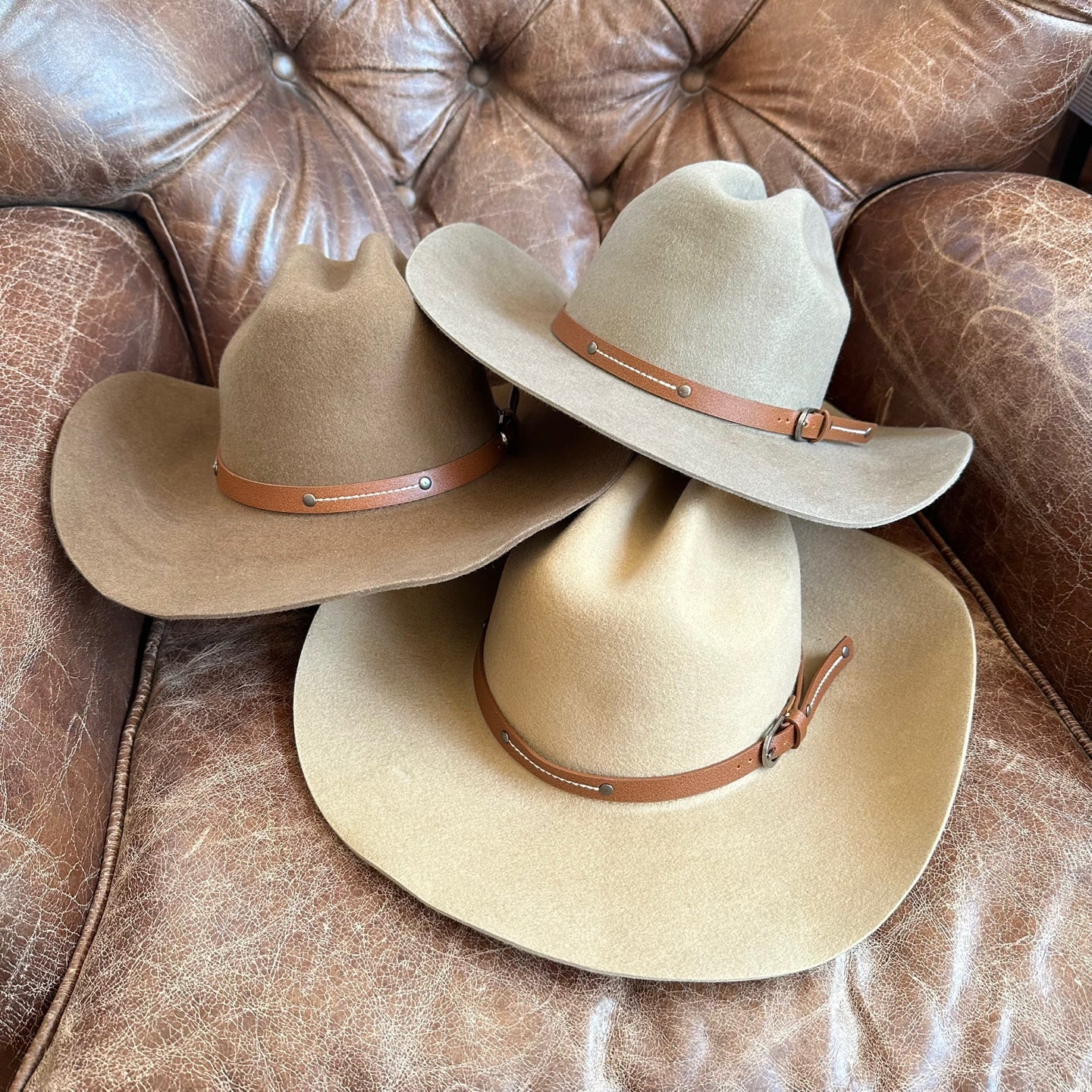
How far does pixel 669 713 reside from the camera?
0.73 m

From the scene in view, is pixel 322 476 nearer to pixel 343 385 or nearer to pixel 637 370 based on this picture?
pixel 343 385

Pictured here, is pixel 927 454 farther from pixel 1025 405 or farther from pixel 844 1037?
pixel 844 1037

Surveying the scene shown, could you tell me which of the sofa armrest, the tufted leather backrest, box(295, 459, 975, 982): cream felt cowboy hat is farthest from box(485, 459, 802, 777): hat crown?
the tufted leather backrest

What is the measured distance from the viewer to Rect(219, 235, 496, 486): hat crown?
81 cm

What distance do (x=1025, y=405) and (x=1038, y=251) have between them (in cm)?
20

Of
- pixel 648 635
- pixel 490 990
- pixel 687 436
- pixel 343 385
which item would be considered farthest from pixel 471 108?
pixel 490 990

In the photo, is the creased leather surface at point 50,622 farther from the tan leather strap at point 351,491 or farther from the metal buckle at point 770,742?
the metal buckle at point 770,742

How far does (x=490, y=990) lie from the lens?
0.67m

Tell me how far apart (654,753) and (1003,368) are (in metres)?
0.57

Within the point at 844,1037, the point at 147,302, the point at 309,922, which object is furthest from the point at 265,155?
the point at 844,1037

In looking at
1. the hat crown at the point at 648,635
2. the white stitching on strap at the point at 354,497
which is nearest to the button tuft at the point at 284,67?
the white stitching on strap at the point at 354,497

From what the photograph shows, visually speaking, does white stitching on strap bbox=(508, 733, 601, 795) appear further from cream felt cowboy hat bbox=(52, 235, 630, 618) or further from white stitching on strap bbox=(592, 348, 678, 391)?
white stitching on strap bbox=(592, 348, 678, 391)

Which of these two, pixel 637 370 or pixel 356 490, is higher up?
pixel 637 370

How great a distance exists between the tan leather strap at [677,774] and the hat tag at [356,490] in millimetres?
191
